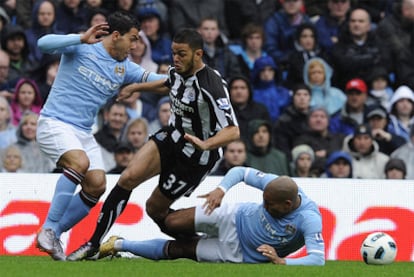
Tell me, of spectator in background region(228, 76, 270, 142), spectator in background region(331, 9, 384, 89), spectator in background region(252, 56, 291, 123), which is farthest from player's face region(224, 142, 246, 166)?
spectator in background region(331, 9, 384, 89)

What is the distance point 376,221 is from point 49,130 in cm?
399

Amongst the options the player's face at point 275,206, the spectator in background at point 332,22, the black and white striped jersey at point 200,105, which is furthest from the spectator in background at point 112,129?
the player's face at point 275,206

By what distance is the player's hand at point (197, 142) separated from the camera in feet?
35.3

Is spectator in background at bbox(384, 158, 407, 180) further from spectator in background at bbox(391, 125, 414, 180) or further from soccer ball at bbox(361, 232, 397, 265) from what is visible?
soccer ball at bbox(361, 232, 397, 265)

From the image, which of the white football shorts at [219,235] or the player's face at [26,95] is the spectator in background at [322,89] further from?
the white football shorts at [219,235]

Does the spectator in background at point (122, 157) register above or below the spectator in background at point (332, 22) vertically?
below

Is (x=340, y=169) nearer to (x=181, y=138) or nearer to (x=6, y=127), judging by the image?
(x=6, y=127)

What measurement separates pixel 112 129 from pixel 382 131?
3.67 meters

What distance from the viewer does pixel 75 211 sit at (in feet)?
39.2

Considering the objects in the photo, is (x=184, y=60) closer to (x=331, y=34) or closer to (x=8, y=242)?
(x=8, y=242)

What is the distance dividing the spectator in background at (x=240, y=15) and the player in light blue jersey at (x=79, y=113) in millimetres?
6567

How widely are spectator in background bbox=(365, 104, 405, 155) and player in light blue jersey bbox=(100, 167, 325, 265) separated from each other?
19.3 ft

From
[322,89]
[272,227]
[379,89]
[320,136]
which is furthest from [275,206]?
[379,89]

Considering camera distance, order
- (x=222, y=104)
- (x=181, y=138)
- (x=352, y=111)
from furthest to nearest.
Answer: (x=352, y=111)
(x=181, y=138)
(x=222, y=104)
